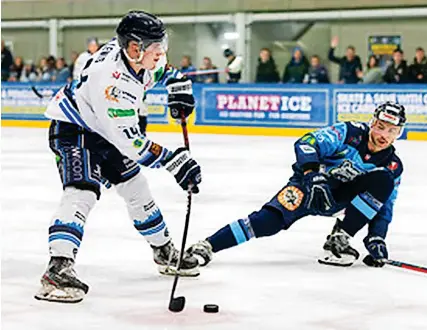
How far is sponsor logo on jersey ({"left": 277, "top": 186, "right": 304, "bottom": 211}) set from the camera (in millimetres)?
3906

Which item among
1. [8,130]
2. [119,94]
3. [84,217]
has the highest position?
[119,94]

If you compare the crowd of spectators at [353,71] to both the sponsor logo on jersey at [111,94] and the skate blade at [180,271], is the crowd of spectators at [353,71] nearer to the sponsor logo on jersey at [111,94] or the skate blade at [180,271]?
the skate blade at [180,271]

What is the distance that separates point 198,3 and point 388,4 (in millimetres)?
3886

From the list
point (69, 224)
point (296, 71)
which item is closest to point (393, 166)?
point (69, 224)

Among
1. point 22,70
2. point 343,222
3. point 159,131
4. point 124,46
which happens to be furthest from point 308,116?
point 124,46

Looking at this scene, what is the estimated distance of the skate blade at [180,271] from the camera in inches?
147

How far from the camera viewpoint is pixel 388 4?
16.1m

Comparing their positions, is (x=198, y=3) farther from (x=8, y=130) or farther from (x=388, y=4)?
(x=8, y=130)

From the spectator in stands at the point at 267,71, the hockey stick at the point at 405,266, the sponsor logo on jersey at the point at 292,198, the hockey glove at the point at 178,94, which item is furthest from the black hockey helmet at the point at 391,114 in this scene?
the spectator in stands at the point at 267,71

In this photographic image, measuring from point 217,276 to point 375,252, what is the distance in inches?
27.6

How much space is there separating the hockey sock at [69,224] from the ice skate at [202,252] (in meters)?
0.70

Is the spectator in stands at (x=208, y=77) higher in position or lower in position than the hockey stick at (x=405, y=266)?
higher

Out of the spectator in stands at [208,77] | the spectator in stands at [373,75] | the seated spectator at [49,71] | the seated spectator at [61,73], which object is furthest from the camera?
the seated spectator at [49,71]

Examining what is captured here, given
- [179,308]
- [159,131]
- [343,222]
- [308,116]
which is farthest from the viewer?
[159,131]
